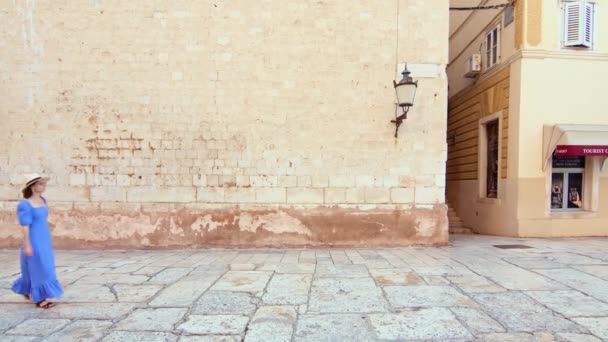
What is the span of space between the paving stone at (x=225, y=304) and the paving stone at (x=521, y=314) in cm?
230

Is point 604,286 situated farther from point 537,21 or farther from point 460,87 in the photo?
point 460,87

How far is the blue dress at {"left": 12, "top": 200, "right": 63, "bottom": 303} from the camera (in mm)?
3232

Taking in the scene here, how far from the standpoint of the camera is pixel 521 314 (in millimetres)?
2980

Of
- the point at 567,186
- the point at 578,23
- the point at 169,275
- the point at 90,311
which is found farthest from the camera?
the point at 567,186

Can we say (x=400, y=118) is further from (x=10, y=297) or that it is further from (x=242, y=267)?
(x=10, y=297)

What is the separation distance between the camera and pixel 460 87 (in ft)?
33.9

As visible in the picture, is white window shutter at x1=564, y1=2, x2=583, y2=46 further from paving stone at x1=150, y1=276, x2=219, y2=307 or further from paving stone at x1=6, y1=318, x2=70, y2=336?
paving stone at x1=6, y1=318, x2=70, y2=336

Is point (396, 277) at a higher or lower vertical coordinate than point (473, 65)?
lower

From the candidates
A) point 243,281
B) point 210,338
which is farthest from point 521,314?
point 243,281

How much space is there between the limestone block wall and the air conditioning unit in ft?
11.0

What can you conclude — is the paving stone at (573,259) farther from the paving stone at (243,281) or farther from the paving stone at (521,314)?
the paving stone at (243,281)

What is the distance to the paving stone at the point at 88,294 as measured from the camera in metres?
3.45

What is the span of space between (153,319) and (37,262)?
1.45 m

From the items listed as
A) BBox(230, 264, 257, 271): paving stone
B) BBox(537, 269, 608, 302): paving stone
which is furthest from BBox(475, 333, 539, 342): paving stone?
BBox(230, 264, 257, 271): paving stone
